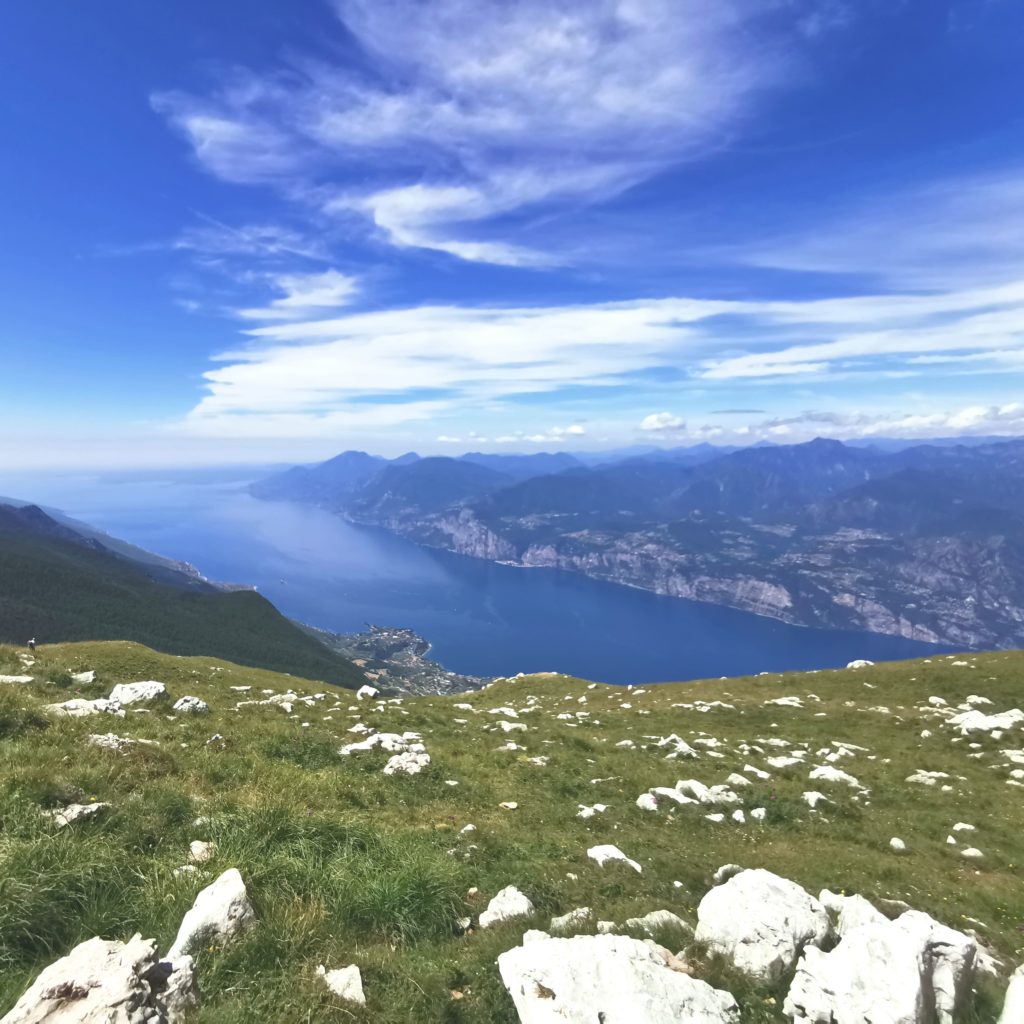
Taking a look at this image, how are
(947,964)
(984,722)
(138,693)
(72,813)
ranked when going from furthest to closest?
(984,722) → (138,693) → (72,813) → (947,964)

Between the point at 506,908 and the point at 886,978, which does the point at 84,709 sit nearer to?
the point at 506,908

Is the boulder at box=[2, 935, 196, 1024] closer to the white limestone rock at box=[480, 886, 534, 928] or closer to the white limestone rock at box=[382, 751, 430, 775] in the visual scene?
the white limestone rock at box=[480, 886, 534, 928]

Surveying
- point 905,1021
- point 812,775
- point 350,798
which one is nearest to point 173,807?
point 350,798

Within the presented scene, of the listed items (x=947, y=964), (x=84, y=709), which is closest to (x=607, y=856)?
(x=947, y=964)

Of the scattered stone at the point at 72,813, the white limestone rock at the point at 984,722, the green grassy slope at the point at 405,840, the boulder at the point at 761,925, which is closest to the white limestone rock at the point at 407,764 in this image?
the green grassy slope at the point at 405,840

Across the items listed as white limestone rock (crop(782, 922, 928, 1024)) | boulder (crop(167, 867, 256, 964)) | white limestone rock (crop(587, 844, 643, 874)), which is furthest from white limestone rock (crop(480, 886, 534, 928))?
white limestone rock (crop(782, 922, 928, 1024))
